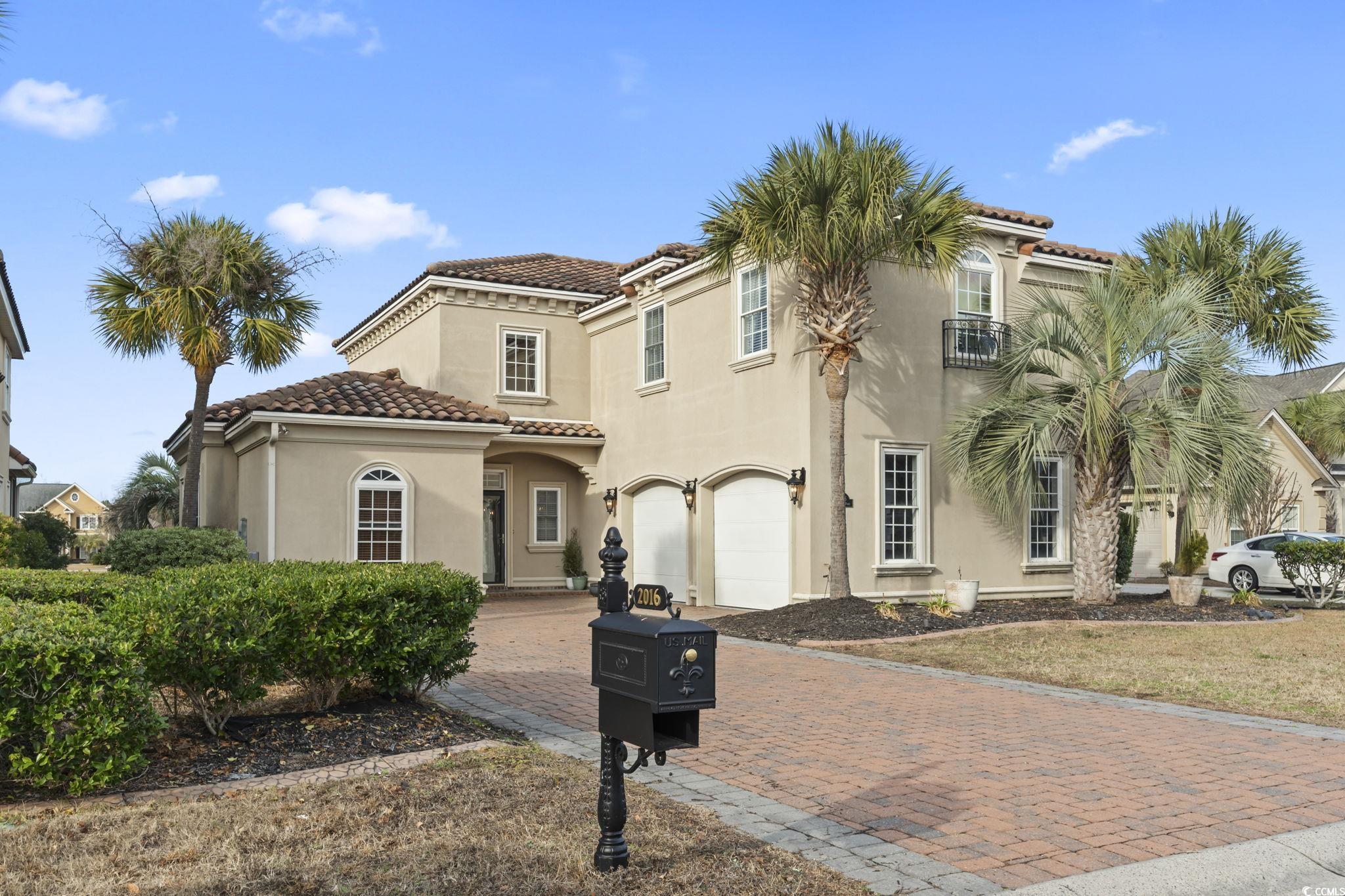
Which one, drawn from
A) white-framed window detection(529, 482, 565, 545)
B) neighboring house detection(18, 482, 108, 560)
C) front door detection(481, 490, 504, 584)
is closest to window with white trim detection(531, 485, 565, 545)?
white-framed window detection(529, 482, 565, 545)

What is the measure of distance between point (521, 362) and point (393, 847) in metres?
19.2

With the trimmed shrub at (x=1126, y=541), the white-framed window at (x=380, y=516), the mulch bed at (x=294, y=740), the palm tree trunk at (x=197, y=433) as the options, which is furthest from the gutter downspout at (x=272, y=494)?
the trimmed shrub at (x=1126, y=541)

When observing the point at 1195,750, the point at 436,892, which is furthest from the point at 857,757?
the point at 436,892

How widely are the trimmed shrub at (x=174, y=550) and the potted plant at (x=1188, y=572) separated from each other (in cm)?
1542

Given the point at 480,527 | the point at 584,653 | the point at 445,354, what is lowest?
the point at 584,653

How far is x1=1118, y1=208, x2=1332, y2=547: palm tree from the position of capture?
65.3ft

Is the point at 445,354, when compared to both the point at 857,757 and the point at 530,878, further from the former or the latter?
the point at 530,878

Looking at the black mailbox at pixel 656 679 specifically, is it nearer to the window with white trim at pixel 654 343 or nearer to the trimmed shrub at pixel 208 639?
the trimmed shrub at pixel 208 639

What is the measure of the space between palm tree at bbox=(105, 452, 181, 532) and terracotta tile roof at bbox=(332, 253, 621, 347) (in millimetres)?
9502

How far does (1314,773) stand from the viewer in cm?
674

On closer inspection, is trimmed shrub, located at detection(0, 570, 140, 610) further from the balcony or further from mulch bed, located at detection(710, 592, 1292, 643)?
the balcony

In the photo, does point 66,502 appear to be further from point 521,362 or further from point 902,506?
point 902,506

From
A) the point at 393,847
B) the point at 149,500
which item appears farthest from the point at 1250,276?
the point at 149,500

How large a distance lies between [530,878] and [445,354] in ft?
62.3
